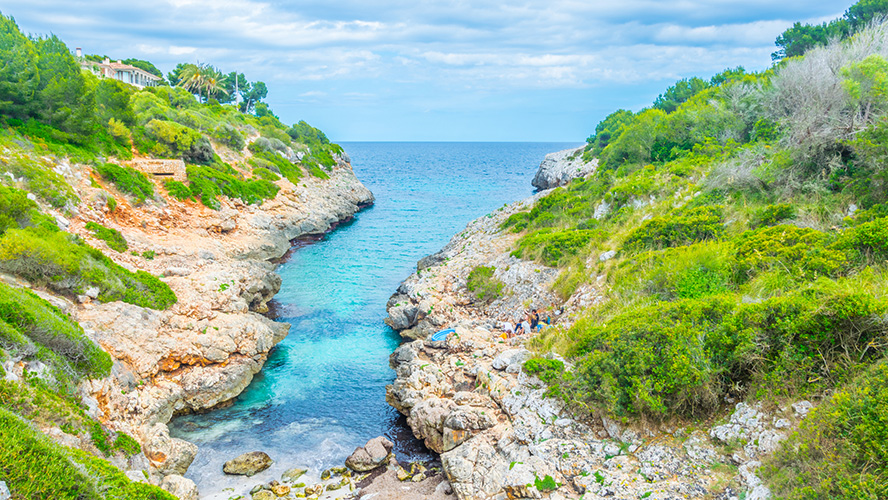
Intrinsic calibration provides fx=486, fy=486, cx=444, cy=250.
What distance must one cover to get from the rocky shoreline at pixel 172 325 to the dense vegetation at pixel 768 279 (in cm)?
1178

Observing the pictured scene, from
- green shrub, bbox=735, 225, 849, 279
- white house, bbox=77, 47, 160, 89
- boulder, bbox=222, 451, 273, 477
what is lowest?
boulder, bbox=222, 451, 273, 477

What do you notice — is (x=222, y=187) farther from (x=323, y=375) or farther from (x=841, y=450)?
(x=841, y=450)

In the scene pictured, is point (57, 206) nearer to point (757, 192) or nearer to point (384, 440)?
point (384, 440)

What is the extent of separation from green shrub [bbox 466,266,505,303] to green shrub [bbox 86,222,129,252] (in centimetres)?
1735

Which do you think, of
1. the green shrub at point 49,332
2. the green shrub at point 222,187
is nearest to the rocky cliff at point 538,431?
the green shrub at point 49,332

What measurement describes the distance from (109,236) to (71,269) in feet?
23.4

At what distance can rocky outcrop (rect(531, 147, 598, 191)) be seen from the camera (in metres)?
53.4

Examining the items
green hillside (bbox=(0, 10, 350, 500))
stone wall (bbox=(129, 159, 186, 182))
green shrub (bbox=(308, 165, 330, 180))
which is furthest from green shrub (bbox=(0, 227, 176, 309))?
green shrub (bbox=(308, 165, 330, 180))

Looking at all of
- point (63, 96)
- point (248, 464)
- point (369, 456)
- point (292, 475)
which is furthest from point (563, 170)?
point (248, 464)

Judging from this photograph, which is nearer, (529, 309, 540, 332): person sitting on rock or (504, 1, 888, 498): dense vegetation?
(504, 1, 888, 498): dense vegetation

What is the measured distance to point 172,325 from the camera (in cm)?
1931

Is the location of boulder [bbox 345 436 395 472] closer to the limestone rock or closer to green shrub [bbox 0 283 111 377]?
the limestone rock

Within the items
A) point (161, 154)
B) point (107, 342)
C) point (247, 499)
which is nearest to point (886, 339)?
point (247, 499)

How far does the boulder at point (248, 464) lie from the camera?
14680 millimetres
